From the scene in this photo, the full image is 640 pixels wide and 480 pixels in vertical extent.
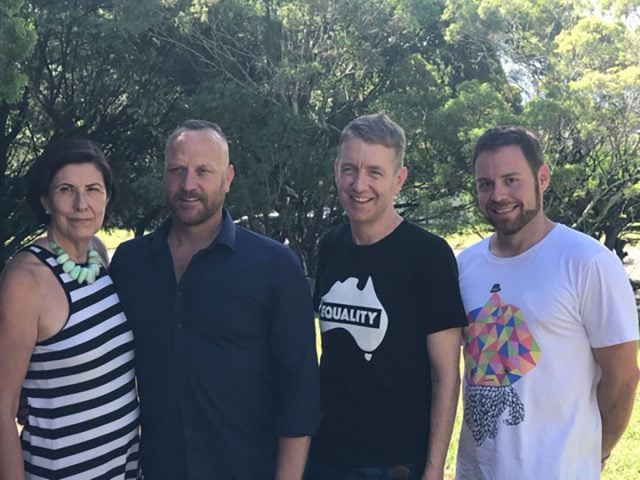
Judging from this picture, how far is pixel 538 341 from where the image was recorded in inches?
108

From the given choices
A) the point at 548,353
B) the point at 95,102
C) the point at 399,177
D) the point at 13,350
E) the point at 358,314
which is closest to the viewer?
the point at 13,350

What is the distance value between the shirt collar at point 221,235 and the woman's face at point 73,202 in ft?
0.83

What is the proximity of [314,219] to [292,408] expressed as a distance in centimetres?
1962

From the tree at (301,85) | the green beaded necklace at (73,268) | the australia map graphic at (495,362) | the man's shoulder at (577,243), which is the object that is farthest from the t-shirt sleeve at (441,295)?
the tree at (301,85)

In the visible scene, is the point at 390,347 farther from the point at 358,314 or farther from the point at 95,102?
the point at 95,102

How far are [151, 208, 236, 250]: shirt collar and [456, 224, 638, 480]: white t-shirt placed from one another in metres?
1.04

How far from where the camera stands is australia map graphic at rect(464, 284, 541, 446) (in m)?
2.79

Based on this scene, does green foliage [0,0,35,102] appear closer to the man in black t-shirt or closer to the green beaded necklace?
the green beaded necklace

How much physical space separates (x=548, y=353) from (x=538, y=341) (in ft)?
0.19

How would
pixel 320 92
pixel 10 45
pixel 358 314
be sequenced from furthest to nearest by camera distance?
1. pixel 320 92
2. pixel 10 45
3. pixel 358 314

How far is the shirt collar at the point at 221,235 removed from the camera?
9.12 feet

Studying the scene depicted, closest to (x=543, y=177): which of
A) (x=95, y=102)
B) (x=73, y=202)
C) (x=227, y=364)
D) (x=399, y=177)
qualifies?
(x=399, y=177)

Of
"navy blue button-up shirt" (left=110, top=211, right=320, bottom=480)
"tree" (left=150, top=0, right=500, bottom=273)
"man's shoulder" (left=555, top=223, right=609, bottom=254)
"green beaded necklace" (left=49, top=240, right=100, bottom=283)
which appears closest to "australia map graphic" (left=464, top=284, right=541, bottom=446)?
"man's shoulder" (left=555, top=223, right=609, bottom=254)

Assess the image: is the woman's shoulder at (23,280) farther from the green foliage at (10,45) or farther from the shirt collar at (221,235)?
the green foliage at (10,45)
